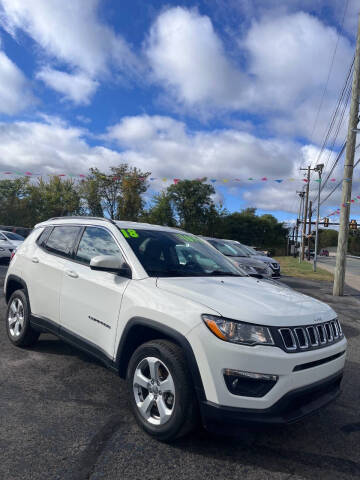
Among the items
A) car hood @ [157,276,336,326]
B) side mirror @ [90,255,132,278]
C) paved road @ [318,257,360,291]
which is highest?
side mirror @ [90,255,132,278]

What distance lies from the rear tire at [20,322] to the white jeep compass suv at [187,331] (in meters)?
0.56

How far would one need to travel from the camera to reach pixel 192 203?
52469mm

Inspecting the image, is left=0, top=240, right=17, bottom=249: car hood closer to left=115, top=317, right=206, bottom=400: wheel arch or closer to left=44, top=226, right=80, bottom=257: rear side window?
left=44, top=226, right=80, bottom=257: rear side window

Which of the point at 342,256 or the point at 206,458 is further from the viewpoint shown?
the point at 342,256

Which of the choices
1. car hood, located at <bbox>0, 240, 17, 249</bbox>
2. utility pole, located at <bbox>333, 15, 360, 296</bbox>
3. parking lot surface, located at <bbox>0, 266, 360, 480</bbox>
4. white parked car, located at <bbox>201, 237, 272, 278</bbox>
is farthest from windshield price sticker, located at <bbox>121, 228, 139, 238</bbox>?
car hood, located at <bbox>0, 240, 17, 249</bbox>

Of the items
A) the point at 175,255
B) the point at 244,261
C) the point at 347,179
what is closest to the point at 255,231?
the point at 347,179

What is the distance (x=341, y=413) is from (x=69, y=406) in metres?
2.52

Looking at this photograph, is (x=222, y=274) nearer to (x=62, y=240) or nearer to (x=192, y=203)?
(x=62, y=240)

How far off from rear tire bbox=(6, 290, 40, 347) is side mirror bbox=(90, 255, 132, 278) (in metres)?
1.88

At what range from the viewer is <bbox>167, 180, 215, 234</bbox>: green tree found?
51.9m

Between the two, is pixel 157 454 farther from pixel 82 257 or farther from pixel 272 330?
Result: pixel 82 257

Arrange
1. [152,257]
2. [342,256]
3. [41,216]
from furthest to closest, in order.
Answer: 1. [41,216]
2. [342,256]
3. [152,257]

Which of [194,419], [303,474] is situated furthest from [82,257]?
[303,474]

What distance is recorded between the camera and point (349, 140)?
12.8 m
